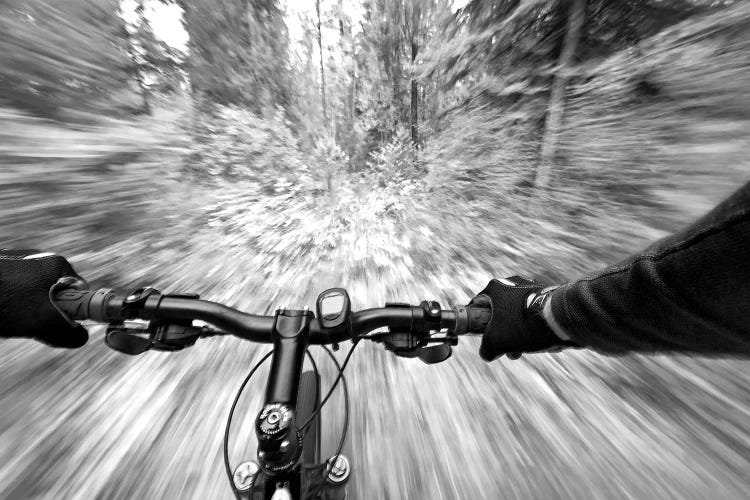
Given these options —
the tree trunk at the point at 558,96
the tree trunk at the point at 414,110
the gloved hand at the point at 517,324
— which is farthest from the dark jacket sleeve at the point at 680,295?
the tree trunk at the point at 414,110

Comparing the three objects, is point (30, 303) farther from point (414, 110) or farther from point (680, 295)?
point (414, 110)

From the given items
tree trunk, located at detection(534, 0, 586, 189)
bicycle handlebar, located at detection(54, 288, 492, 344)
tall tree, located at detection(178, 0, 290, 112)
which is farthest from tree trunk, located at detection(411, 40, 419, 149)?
bicycle handlebar, located at detection(54, 288, 492, 344)

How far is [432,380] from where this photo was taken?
190 cm

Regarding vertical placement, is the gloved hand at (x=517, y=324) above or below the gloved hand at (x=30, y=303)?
below

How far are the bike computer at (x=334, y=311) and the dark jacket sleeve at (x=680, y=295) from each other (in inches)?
28.2

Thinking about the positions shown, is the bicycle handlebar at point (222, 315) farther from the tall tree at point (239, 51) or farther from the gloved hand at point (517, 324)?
the tall tree at point (239, 51)

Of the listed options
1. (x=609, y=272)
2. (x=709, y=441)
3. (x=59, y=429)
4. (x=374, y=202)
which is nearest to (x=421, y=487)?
(x=609, y=272)

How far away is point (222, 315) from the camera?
1.03m

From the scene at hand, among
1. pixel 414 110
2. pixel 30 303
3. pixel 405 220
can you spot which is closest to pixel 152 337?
pixel 30 303

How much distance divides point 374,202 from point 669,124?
5.13m

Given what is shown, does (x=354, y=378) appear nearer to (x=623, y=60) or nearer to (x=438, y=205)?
(x=623, y=60)

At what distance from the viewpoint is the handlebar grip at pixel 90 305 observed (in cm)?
108

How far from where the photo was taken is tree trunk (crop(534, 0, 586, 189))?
11.5 feet

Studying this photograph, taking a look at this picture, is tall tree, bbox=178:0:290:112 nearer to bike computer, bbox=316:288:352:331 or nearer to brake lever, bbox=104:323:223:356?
brake lever, bbox=104:323:223:356
